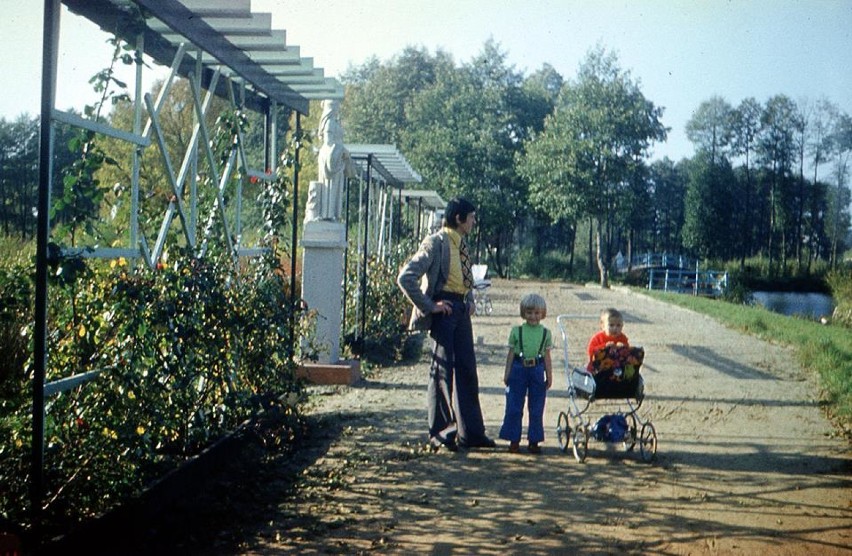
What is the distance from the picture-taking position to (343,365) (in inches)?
412

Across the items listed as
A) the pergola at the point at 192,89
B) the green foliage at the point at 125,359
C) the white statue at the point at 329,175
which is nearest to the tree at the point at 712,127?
the white statue at the point at 329,175

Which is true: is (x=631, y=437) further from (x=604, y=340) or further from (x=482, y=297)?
(x=482, y=297)

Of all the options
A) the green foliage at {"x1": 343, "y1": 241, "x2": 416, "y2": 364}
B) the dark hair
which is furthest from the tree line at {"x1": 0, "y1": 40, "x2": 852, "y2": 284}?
the dark hair

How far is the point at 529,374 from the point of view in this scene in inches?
283

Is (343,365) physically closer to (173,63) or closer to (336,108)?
(336,108)

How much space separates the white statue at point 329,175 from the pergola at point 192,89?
230cm

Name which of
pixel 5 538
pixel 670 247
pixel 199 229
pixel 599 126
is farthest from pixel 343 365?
pixel 670 247

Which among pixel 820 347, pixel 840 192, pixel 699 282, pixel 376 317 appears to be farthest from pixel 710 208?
pixel 376 317

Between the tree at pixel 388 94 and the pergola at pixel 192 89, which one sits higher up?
the tree at pixel 388 94

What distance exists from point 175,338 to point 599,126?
→ 3687 cm

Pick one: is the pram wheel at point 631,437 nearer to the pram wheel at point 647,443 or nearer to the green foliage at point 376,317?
the pram wheel at point 647,443

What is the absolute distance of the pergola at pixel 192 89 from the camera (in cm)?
399

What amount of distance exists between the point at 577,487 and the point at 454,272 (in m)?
1.93

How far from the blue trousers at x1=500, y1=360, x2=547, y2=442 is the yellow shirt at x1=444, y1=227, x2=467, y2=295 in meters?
0.69
